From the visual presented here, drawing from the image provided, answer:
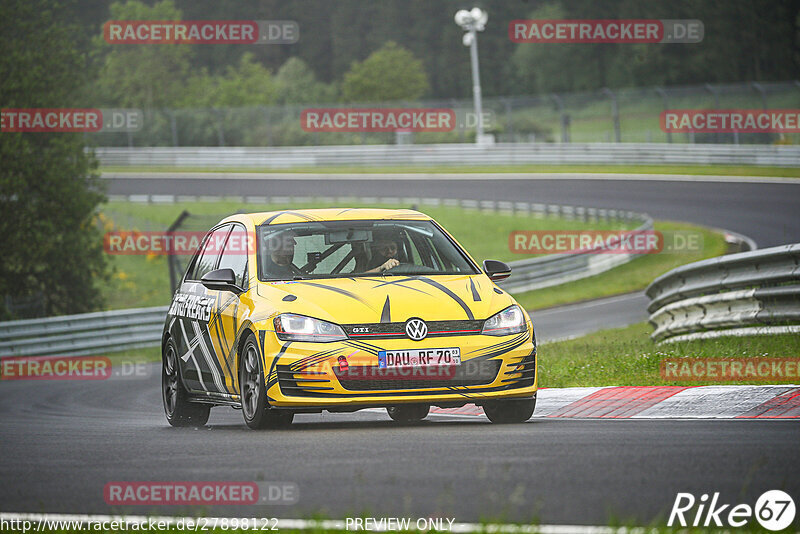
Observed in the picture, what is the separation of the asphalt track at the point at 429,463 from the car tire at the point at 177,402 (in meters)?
0.21

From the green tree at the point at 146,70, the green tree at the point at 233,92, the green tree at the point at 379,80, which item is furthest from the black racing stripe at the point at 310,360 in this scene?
the green tree at the point at 146,70

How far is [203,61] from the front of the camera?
133250 mm

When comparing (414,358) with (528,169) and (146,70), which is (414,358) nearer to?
(528,169)

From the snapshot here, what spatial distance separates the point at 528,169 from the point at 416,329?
141ft

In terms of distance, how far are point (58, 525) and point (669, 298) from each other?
11.2 metres

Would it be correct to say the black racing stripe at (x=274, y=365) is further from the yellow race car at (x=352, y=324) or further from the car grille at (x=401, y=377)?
the car grille at (x=401, y=377)

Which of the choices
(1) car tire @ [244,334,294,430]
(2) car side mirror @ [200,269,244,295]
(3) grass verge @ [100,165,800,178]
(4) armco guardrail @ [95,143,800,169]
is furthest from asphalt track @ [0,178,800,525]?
(4) armco guardrail @ [95,143,800,169]

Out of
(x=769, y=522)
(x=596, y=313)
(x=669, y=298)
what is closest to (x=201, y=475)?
(x=769, y=522)

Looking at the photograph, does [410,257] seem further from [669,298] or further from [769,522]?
[669,298]

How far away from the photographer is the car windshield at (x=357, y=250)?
356 inches

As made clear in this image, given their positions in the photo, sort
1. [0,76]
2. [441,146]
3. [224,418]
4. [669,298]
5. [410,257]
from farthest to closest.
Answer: [441,146] < [0,76] < [669,298] < [224,418] < [410,257]

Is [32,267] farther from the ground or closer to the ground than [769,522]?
farther from the ground

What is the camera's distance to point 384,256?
362 inches

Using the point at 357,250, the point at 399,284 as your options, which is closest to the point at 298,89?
the point at 357,250
